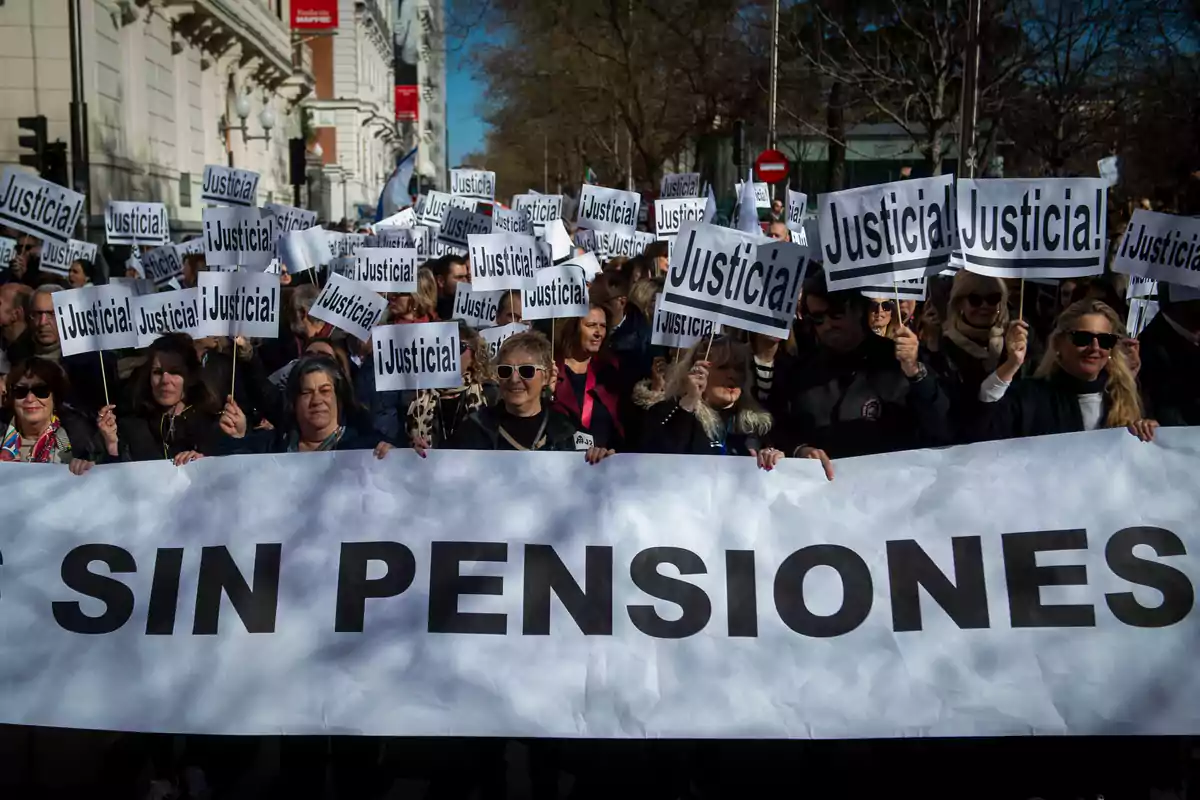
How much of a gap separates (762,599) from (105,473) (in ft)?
7.24

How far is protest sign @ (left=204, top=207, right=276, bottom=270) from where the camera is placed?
8.70 metres

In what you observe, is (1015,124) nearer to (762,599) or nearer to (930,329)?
(930,329)

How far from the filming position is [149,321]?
20.4ft

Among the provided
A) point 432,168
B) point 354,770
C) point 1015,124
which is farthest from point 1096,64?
point 432,168

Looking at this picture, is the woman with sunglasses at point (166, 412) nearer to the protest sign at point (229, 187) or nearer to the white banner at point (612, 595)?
the white banner at point (612, 595)

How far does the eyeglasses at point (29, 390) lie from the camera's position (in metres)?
5.13

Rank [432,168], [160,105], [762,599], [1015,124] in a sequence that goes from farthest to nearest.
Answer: [432,168], [160,105], [1015,124], [762,599]

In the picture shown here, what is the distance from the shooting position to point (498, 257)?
739 cm

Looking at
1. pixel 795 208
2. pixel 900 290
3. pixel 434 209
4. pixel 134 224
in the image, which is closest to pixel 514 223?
pixel 434 209

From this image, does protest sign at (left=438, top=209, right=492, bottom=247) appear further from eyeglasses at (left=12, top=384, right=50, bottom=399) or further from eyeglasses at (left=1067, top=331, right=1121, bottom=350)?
eyeglasses at (left=1067, top=331, right=1121, bottom=350)

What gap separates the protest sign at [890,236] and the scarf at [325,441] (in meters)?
2.00

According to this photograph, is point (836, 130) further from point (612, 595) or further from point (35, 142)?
point (612, 595)

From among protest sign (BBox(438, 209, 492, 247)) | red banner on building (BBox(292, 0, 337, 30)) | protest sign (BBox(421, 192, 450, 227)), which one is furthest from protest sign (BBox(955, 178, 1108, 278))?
red banner on building (BBox(292, 0, 337, 30))

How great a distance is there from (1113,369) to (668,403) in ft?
5.29
